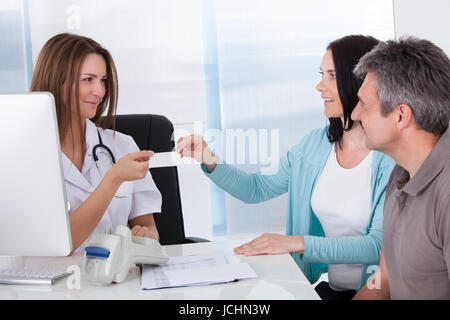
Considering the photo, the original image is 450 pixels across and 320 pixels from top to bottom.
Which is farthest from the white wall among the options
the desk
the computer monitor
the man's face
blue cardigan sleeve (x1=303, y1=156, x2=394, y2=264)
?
the computer monitor

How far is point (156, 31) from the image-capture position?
11.6 ft

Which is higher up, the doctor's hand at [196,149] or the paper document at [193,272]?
the doctor's hand at [196,149]

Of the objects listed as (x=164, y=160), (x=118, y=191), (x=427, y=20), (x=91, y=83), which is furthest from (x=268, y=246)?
(x=427, y=20)

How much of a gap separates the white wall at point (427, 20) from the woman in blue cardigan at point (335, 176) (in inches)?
65.3

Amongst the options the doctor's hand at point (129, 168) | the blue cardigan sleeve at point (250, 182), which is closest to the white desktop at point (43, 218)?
the doctor's hand at point (129, 168)

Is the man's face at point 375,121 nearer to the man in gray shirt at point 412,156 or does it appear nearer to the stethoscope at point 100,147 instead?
the man in gray shirt at point 412,156

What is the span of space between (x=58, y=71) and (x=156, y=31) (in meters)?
2.01

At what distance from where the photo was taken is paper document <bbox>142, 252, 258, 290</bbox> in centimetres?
103

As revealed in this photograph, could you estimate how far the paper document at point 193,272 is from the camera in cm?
103

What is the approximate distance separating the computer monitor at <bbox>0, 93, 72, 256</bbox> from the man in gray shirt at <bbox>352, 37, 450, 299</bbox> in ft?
2.37

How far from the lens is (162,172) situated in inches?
74.1

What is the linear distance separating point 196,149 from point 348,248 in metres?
0.58

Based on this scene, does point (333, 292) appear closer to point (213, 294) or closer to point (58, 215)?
point (213, 294)

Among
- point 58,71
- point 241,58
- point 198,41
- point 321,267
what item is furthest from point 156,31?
point 321,267
